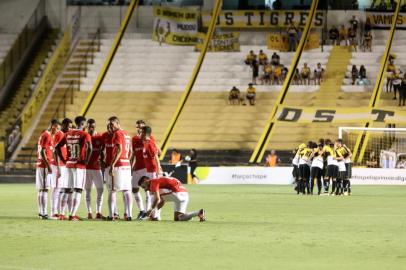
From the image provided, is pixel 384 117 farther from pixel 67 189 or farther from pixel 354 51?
pixel 67 189

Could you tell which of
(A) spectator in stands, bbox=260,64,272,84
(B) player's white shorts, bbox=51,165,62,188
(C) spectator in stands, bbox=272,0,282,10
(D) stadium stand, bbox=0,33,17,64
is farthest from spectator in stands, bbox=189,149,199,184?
(B) player's white shorts, bbox=51,165,62,188

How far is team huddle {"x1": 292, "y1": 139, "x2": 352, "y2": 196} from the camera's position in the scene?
37.6 m

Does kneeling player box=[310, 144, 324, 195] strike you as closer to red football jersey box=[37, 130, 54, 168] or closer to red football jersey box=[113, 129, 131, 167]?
red football jersey box=[113, 129, 131, 167]

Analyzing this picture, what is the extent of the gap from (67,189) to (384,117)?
28.5 metres

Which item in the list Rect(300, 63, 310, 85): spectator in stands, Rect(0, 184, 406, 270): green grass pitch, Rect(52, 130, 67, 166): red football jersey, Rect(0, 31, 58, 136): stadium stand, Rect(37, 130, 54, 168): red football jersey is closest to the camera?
Rect(0, 184, 406, 270): green grass pitch

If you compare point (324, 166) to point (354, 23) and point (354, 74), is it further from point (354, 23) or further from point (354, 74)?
point (354, 23)

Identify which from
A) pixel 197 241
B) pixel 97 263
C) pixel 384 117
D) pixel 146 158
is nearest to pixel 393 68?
pixel 384 117

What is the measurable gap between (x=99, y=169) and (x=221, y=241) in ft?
18.9

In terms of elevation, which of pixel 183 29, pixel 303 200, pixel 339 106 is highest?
pixel 183 29

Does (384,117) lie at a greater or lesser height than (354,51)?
lesser

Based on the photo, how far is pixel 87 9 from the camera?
61.7 metres

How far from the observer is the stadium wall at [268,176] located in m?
47.1

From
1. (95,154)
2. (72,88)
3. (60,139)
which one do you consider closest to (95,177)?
(95,154)

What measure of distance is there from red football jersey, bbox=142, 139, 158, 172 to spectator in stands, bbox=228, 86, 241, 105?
32.3m
